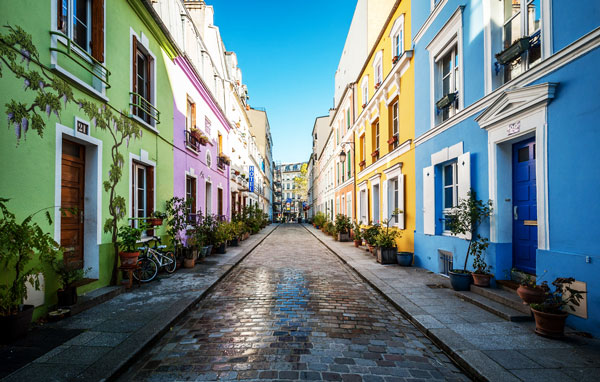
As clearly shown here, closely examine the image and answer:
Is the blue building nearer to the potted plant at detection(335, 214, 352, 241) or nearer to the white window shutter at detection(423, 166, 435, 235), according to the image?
the white window shutter at detection(423, 166, 435, 235)

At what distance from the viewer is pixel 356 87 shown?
16.9m

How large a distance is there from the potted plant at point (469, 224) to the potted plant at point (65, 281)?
683cm

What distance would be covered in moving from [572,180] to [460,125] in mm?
3148

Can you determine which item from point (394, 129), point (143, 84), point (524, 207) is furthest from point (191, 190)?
point (524, 207)

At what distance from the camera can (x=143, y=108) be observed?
26.5 ft

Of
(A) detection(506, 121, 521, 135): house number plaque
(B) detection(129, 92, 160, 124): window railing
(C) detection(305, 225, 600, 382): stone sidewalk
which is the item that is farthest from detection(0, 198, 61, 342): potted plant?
(A) detection(506, 121, 521, 135): house number plaque

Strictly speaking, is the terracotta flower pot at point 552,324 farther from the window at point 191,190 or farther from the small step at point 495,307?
the window at point 191,190

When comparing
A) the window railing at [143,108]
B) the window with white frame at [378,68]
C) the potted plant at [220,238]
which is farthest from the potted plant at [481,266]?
the potted plant at [220,238]

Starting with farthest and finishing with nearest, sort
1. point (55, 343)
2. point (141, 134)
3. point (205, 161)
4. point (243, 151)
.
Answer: point (243, 151) < point (205, 161) < point (141, 134) < point (55, 343)

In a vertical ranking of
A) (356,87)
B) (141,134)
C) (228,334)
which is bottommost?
(228,334)

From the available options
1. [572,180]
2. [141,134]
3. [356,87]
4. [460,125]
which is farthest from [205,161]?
[572,180]

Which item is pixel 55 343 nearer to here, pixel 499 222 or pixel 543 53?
pixel 499 222

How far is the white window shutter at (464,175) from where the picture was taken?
6.75 metres

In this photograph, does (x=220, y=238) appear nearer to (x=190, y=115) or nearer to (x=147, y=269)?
(x=190, y=115)
